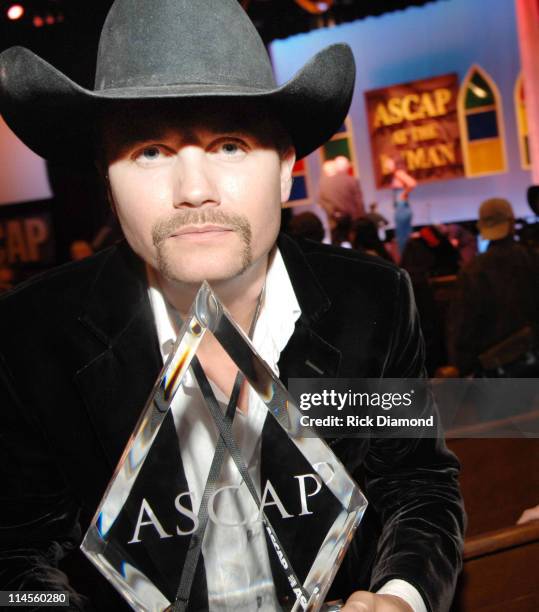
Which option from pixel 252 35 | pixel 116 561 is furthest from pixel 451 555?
pixel 252 35

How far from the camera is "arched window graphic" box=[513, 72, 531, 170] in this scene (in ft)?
21.4

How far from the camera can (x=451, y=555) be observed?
106 centimetres

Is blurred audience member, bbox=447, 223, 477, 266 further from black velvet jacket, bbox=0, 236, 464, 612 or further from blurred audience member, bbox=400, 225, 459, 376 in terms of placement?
black velvet jacket, bbox=0, 236, 464, 612

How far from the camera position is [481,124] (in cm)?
690

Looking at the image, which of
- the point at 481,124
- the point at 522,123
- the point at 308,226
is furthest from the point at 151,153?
the point at 481,124

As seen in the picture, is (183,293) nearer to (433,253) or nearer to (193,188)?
(193,188)

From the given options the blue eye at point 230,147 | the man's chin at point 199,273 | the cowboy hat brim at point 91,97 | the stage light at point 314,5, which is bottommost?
the man's chin at point 199,273

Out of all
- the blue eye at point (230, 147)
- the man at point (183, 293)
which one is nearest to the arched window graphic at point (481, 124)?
the man at point (183, 293)

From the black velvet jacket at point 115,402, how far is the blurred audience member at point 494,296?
1.25 m

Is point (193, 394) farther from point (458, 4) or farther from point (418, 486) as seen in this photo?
point (458, 4)

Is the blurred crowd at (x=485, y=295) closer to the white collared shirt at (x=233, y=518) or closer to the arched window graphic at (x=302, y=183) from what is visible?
the white collared shirt at (x=233, y=518)

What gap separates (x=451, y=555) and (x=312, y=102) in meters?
0.68

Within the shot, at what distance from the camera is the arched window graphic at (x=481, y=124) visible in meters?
6.77

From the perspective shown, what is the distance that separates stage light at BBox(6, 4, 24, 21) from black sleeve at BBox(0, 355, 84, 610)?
2945 millimetres
